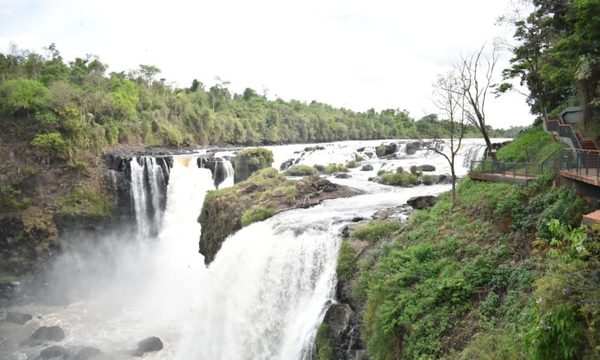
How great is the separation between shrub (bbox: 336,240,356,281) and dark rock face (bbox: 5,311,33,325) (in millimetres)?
19968

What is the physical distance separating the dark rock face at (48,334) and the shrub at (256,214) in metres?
11.0

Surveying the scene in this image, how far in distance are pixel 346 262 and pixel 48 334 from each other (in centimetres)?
1702

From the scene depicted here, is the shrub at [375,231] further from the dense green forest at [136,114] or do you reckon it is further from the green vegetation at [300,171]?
the green vegetation at [300,171]

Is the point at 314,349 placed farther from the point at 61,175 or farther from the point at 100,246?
the point at 61,175

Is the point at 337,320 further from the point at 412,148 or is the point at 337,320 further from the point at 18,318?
the point at 412,148

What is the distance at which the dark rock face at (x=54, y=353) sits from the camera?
2011cm

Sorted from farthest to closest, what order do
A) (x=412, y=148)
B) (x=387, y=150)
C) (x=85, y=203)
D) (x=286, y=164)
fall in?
1. (x=387, y=150)
2. (x=412, y=148)
3. (x=286, y=164)
4. (x=85, y=203)

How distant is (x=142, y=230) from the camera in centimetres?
3566

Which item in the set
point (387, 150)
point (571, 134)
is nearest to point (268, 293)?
point (571, 134)

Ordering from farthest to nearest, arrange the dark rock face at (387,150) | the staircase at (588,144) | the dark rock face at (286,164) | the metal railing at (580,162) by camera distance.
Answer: the dark rock face at (387,150), the dark rock face at (286,164), the staircase at (588,144), the metal railing at (580,162)

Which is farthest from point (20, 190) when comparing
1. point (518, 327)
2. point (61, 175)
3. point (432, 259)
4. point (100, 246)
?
point (518, 327)

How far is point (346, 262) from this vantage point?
540 inches

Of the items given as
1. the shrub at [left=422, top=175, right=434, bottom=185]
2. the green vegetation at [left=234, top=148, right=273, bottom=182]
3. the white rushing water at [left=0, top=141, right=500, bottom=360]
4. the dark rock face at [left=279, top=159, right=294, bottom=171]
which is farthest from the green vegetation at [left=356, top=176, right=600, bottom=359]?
the dark rock face at [left=279, top=159, right=294, bottom=171]

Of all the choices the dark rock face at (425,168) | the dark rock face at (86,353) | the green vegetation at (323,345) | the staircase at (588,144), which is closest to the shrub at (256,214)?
the green vegetation at (323,345)
